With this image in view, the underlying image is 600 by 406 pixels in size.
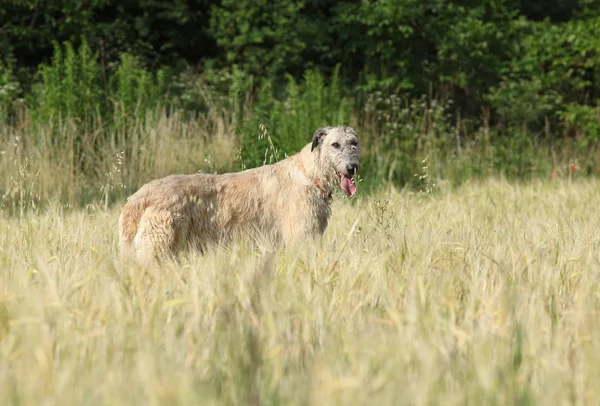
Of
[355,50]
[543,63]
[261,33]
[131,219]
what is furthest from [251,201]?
[543,63]

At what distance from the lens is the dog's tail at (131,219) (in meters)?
5.44

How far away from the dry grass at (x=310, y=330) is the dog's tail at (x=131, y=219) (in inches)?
22.2

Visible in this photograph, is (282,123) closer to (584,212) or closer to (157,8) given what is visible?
(584,212)

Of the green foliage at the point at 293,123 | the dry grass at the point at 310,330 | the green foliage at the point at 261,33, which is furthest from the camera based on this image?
the green foliage at the point at 261,33

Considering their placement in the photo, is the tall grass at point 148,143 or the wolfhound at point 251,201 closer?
the wolfhound at point 251,201

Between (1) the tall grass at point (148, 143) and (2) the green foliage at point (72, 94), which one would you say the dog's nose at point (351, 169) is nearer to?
(1) the tall grass at point (148, 143)

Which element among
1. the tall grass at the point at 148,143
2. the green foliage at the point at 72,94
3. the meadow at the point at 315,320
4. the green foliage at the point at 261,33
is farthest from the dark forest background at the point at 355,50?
the meadow at the point at 315,320

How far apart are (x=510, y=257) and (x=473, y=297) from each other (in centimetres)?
125

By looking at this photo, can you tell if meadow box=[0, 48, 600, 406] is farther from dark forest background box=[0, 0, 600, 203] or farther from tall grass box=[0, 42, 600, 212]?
dark forest background box=[0, 0, 600, 203]

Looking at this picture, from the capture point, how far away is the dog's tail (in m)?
5.44

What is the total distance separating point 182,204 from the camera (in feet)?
18.0

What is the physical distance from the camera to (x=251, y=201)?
5.82 metres

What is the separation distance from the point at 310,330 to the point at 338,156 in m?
2.68

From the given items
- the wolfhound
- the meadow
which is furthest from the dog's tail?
the meadow
